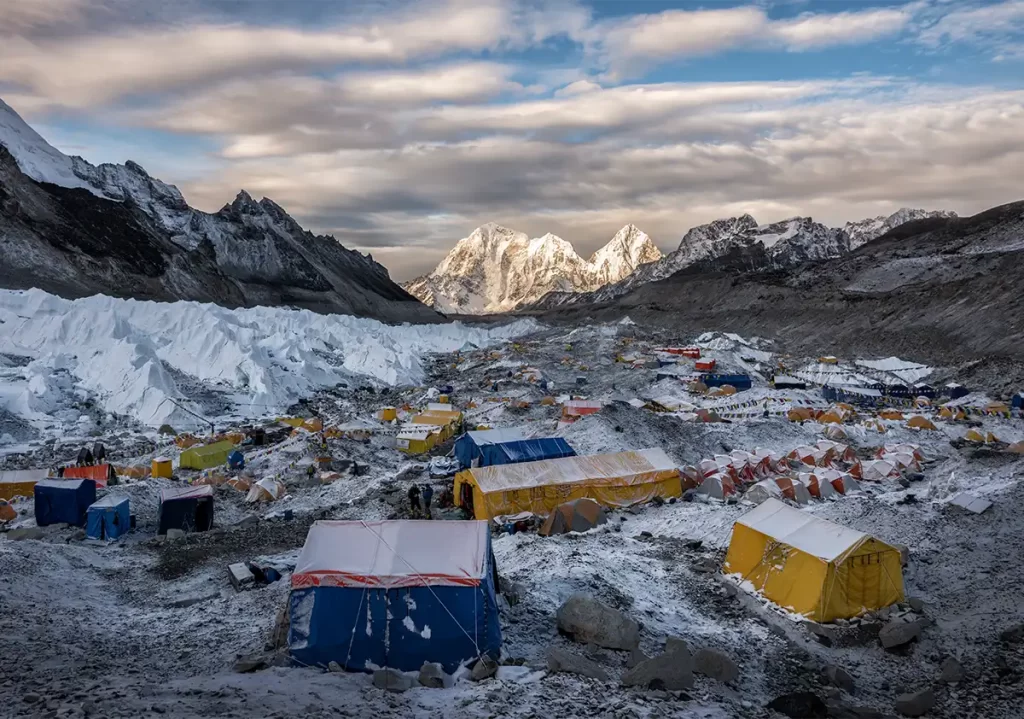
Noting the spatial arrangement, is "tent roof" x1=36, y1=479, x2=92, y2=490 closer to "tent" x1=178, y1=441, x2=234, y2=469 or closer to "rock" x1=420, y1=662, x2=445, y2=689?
"tent" x1=178, y1=441, x2=234, y2=469

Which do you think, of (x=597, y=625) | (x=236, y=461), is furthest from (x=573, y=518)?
(x=236, y=461)

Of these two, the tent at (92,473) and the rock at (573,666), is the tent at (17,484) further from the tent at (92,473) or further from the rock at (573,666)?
the rock at (573,666)

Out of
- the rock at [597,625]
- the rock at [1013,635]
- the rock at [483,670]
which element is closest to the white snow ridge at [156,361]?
the rock at [597,625]

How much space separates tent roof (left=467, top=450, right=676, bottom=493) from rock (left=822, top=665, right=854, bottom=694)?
8.43 m

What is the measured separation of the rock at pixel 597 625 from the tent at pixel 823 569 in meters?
3.01

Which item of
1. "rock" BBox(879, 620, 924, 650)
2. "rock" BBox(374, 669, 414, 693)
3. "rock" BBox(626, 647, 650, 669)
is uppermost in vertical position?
"rock" BBox(374, 669, 414, 693)

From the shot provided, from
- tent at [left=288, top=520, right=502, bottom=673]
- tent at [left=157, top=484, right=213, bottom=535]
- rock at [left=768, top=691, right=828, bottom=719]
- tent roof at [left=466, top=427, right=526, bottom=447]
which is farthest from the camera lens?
tent roof at [left=466, top=427, right=526, bottom=447]

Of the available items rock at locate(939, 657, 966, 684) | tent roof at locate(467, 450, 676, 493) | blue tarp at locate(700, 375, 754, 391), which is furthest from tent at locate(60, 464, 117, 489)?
blue tarp at locate(700, 375, 754, 391)

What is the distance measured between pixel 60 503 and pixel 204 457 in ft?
22.7

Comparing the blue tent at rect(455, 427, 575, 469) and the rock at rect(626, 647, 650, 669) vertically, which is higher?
the blue tent at rect(455, 427, 575, 469)

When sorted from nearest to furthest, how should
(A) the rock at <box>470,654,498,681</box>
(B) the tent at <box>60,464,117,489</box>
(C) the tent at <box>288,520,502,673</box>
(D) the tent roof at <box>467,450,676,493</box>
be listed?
(A) the rock at <box>470,654,498,681</box>
(C) the tent at <box>288,520,502,673</box>
(D) the tent roof at <box>467,450,676,493</box>
(B) the tent at <box>60,464,117,489</box>

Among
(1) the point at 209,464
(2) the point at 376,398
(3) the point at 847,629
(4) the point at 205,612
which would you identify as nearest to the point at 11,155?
(2) the point at 376,398

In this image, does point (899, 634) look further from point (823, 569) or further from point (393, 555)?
point (393, 555)

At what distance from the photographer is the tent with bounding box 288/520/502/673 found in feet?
29.1
